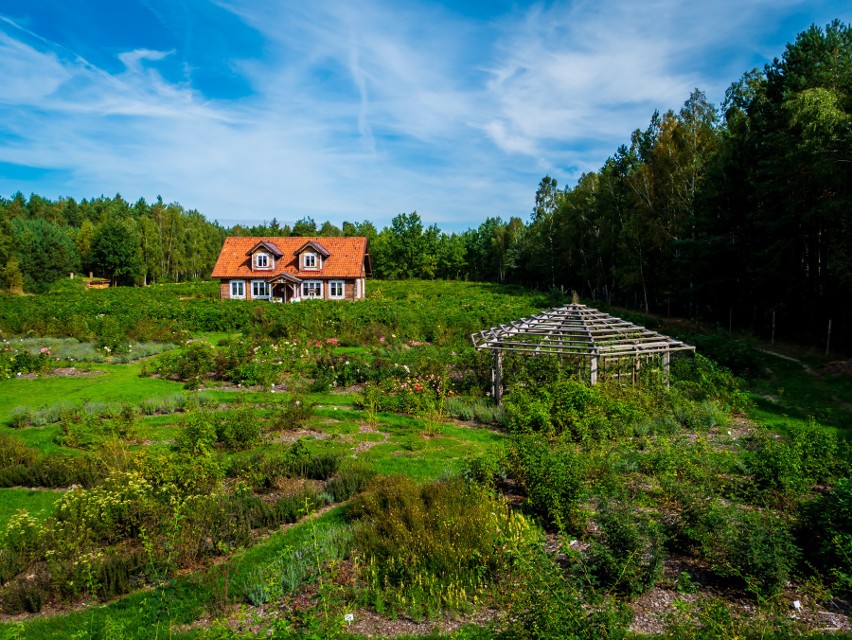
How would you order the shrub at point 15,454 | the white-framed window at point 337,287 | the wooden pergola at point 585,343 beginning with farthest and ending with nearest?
the white-framed window at point 337,287
the wooden pergola at point 585,343
the shrub at point 15,454

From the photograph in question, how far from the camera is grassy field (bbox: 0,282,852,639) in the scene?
5270 mm

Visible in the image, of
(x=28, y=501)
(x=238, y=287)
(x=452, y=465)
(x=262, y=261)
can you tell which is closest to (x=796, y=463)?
(x=452, y=465)

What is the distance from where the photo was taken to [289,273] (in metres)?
41.8

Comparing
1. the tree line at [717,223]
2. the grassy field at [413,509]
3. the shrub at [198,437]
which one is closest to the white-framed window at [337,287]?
the tree line at [717,223]

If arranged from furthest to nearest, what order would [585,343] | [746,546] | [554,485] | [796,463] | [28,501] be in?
[585,343] < [28,501] < [796,463] < [554,485] < [746,546]

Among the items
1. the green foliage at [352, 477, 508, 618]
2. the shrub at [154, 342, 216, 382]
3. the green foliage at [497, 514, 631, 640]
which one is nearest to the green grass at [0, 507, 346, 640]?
the green foliage at [352, 477, 508, 618]

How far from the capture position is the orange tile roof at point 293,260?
41531 millimetres

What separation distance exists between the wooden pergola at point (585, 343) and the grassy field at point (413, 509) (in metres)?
0.62

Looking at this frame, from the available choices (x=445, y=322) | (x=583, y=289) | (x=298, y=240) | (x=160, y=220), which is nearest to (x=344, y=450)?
(x=445, y=322)

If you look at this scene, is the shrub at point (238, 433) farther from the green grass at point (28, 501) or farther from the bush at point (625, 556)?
the bush at point (625, 556)

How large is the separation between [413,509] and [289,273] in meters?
37.2

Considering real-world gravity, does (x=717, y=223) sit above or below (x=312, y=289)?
above

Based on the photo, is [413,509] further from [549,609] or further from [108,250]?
[108,250]

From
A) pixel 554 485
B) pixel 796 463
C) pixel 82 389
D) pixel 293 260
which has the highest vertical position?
pixel 293 260
